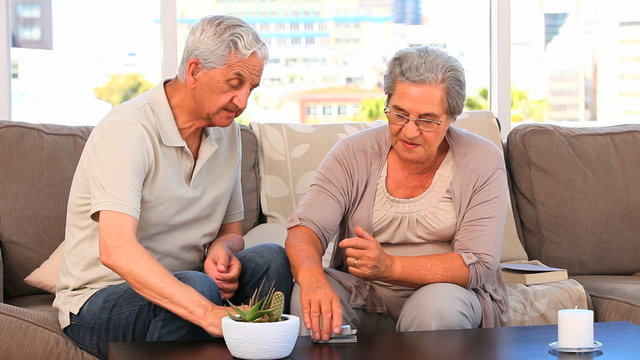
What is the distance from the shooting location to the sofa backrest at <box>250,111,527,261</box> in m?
3.02

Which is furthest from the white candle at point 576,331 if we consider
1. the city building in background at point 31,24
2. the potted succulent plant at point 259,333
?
the city building in background at point 31,24

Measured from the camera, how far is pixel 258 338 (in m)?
1.73

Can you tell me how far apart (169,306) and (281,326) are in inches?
12.2

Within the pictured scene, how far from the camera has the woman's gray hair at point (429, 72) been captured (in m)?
2.27

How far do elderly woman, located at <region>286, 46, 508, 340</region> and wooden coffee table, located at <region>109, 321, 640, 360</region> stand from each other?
0.74 feet

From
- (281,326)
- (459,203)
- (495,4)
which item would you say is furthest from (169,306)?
(495,4)

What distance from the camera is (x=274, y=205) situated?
3008mm

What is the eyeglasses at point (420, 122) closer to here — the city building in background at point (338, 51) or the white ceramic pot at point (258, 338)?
the white ceramic pot at point (258, 338)

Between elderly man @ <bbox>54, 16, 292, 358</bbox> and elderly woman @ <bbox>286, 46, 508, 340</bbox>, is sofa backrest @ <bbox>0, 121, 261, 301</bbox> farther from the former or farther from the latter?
elderly woman @ <bbox>286, 46, 508, 340</bbox>

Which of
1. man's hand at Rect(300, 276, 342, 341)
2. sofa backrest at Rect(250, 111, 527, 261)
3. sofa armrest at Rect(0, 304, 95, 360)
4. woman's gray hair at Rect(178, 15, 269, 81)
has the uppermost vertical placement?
woman's gray hair at Rect(178, 15, 269, 81)

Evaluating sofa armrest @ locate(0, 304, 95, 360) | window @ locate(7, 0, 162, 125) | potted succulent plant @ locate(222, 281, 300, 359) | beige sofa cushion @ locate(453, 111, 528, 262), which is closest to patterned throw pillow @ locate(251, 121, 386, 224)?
beige sofa cushion @ locate(453, 111, 528, 262)

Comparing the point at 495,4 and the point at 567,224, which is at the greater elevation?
the point at 495,4

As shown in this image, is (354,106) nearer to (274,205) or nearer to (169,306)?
(274,205)

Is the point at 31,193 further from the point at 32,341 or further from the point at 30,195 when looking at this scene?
the point at 32,341
